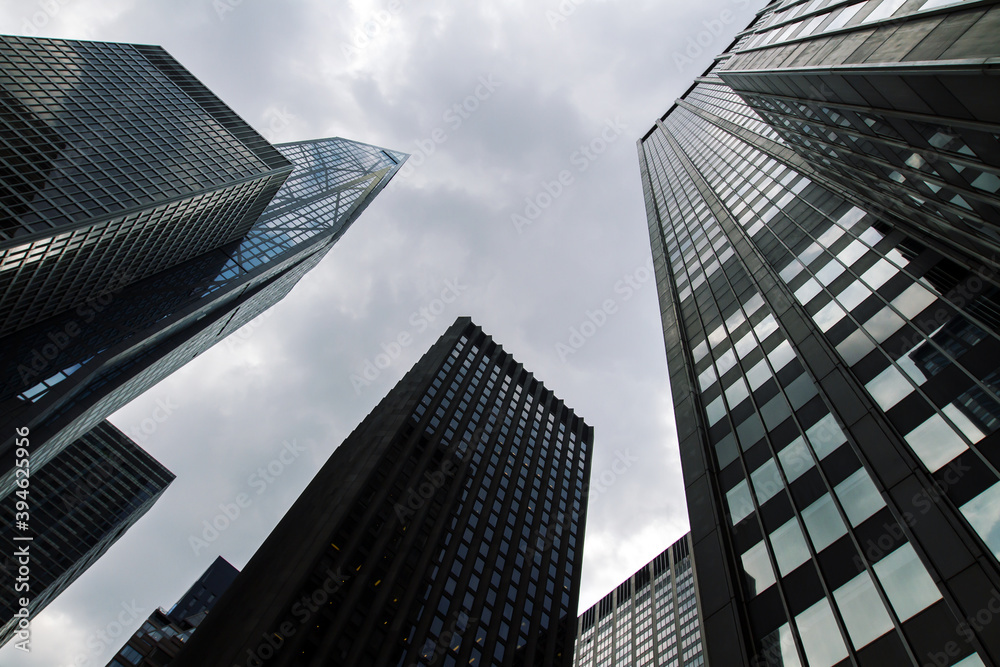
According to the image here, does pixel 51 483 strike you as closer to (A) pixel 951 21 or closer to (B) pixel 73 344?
(B) pixel 73 344

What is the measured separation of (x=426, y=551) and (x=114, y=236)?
181 ft

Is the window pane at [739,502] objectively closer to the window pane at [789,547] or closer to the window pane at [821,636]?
the window pane at [789,547]

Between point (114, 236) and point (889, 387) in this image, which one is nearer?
point (889, 387)

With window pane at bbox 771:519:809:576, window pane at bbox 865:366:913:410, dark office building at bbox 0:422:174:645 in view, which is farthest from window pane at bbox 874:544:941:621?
dark office building at bbox 0:422:174:645

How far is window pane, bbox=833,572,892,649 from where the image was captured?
12.8 metres

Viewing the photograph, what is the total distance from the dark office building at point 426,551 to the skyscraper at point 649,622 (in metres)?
36.1

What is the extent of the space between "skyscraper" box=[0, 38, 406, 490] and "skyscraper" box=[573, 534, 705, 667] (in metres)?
100

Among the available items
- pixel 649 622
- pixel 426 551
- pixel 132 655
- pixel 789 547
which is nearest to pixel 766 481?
pixel 789 547

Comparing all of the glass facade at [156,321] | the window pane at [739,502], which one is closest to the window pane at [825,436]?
the window pane at [739,502]

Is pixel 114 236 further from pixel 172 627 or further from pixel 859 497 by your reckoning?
pixel 172 627

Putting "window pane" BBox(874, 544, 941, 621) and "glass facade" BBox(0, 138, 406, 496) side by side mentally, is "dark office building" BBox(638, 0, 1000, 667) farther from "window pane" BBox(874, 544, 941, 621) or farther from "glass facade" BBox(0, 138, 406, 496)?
"glass facade" BBox(0, 138, 406, 496)

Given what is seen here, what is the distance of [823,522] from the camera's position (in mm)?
15695

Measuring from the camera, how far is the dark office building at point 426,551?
182 ft

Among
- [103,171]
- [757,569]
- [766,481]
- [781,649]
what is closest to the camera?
[781,649]
